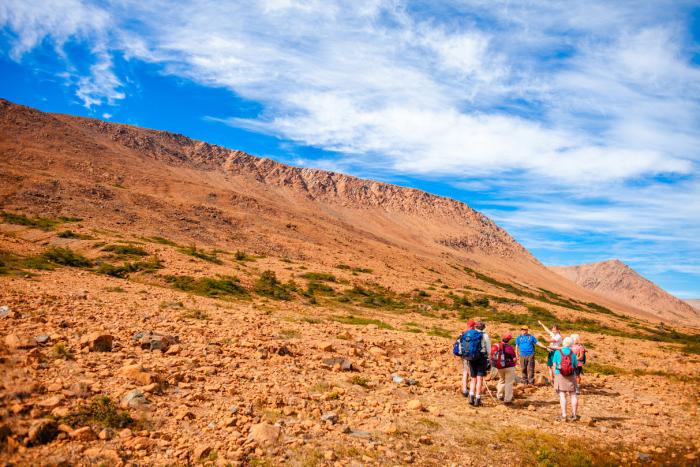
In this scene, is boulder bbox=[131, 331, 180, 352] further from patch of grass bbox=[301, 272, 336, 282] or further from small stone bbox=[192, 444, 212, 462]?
patch of grass bbox=[301, 272, 336, 282]

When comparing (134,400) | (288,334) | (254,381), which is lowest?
(134,400)

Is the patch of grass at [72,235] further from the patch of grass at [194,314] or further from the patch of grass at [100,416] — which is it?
the patch of grass at [100,416]

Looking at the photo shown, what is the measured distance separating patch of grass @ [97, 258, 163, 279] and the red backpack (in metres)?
20.1

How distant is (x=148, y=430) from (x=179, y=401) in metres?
0.98

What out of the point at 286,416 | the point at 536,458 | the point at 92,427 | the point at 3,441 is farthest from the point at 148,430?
the point at 536,458

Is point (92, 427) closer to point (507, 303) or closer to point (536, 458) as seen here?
point (536, 458)

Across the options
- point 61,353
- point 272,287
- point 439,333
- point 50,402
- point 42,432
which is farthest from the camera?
point 272,287

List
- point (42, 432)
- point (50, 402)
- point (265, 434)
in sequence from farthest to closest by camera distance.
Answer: point (265, 434) → point (50, 402) → point (42, 432)

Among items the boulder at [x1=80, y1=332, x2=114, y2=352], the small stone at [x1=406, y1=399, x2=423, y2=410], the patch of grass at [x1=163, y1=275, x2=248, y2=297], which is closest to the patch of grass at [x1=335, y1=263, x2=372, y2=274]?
the patch of grass at [x1=163, y1=275, x2=248, y2=297]

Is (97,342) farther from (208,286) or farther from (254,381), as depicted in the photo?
(208,286)

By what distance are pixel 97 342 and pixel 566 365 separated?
10.1 m

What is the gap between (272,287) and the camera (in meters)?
26.5

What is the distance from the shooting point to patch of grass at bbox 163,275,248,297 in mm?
21141

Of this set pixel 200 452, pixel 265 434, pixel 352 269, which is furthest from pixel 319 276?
pixel 200 452
